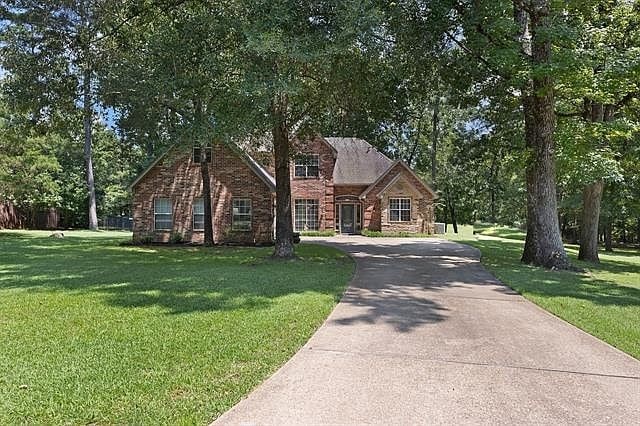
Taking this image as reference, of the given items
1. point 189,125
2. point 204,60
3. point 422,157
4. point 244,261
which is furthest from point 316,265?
point 422,157

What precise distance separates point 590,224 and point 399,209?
43.5ft

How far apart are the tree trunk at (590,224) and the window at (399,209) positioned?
509 inches

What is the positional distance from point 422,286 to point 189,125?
7771 millimetres

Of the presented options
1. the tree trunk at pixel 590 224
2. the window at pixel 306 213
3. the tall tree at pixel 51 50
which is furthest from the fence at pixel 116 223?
the tree trunk at pixel 590 224

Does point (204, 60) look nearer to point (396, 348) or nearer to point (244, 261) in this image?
point (244, 261)

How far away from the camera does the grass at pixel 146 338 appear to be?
365 centimetres

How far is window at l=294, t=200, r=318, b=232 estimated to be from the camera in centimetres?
2988

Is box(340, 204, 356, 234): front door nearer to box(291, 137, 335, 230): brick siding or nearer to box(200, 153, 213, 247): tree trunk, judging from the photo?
box(291, 137, 335, 230): brick siding

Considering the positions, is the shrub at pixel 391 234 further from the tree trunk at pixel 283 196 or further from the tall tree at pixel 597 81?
the tree trunk at pixel 283 196

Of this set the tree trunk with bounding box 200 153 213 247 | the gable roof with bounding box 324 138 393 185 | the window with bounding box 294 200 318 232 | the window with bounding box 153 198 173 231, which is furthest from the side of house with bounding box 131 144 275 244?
the gable roof with bounding box 324 138 393 185

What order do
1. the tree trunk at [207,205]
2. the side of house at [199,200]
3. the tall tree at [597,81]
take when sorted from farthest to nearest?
the side of house at [199,200]
the tree trunk at [207,205]
the tall tree at [597,81]

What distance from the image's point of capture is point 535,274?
38.4 feet

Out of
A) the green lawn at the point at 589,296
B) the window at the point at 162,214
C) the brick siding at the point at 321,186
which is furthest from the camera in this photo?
the brick siding at the point at 321,186

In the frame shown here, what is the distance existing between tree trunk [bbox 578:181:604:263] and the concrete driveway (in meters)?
11.8
